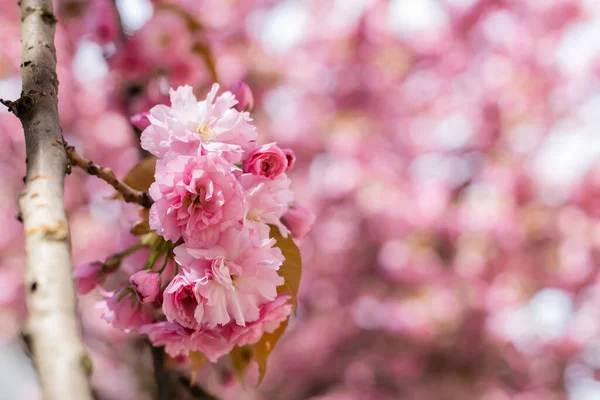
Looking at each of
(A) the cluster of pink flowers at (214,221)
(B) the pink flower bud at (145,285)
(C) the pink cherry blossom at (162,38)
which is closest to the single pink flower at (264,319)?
(A) the cluster of pink flowers at (214,221)

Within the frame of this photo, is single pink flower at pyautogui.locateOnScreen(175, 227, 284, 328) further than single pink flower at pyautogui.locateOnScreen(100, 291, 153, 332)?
No

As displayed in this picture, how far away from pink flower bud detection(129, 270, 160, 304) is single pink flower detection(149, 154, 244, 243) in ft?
0.26

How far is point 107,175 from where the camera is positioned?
679 millimetres

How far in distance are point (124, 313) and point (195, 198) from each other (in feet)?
0.74

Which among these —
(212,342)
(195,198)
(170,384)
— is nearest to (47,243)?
(195,198)

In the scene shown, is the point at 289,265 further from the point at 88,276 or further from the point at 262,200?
the point at 88,276

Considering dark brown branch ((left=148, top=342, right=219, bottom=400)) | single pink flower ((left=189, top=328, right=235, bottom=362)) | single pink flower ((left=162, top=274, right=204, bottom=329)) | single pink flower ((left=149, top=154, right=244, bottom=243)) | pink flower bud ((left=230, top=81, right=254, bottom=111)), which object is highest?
pink flower bud ((left=230, top=81, right=254, bottom=111))

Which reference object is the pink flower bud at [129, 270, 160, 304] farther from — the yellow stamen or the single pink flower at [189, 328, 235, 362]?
the yellow stamen

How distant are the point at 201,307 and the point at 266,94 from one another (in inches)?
152

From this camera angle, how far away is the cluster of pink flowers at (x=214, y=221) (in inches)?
24.5

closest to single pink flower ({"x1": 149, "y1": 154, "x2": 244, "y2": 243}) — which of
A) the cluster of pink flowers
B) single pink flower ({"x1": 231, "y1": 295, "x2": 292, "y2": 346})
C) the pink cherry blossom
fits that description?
the cluster of pink flowers

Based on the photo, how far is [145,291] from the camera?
0.67 meters

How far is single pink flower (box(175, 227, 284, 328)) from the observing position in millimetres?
622

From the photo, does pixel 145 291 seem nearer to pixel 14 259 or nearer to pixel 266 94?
pixel 266 94
